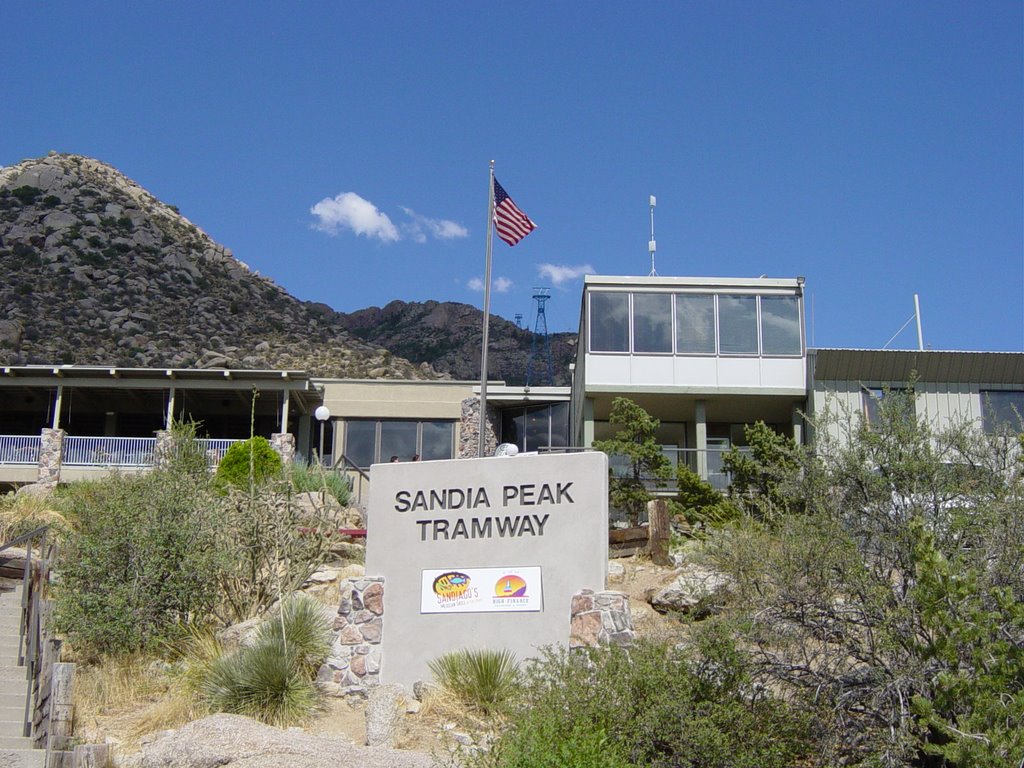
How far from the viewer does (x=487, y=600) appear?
42.5 ft

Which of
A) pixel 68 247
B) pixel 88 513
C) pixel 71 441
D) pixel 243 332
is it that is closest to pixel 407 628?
pixel 88 513

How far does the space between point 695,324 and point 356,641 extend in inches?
693

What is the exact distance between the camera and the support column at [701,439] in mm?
27938

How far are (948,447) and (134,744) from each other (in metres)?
9.18

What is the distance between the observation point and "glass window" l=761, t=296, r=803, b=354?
2897cm

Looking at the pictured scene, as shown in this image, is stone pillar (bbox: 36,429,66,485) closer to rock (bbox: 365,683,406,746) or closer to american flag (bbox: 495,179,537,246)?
american flag (bbox: 495,179,537,246)

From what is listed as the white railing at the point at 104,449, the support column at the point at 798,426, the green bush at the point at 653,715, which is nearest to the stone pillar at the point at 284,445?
the white railing at the point at 104,449

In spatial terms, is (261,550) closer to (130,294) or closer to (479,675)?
(479,675)

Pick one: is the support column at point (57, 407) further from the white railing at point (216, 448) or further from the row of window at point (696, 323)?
the row of window at point (696, 323)

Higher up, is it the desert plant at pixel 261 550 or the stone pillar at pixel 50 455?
the stone pillar at pixel 50 455

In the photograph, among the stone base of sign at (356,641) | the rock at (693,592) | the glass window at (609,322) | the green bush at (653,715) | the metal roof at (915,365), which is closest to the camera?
the green bush at (653,715)

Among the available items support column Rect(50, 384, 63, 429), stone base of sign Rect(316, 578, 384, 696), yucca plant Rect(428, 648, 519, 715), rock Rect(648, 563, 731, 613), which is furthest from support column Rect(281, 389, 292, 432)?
yucca plant Rect(428, 648, 519, 715)

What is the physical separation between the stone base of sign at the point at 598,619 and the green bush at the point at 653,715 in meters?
1.35

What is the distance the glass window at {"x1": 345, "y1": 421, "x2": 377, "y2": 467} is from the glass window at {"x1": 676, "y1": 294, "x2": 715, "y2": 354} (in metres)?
9.54
